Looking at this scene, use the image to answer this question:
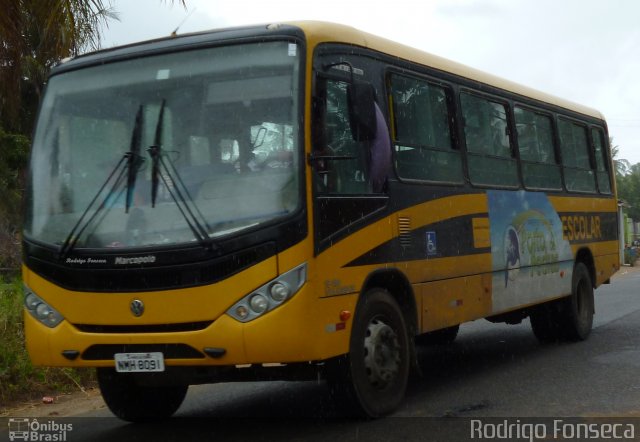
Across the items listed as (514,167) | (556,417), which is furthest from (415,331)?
(514,167)

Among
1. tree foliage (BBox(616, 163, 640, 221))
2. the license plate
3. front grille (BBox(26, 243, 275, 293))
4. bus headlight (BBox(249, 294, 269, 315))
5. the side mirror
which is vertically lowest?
the license plate

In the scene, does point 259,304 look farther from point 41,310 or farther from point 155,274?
point 41,310

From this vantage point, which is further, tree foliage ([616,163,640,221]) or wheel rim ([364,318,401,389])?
tree foliage ([616,163,640,221])

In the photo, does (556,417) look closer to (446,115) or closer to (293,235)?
(293,235)

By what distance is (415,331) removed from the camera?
802 centimetres

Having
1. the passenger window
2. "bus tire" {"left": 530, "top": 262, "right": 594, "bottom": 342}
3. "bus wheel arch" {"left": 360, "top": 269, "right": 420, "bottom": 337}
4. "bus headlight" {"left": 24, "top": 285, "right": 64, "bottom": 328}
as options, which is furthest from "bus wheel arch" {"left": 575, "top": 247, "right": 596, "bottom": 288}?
"bus headlight" {"left": 24, "top": 285, "right": 64, "bottom": 328}

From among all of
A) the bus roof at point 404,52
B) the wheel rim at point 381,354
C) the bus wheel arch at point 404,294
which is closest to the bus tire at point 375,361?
the wheel rim at point 381,354

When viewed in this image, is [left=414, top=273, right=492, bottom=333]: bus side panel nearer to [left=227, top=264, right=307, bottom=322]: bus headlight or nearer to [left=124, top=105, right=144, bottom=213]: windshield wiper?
[left=227, top=264, right=307, bottom=322]: bus headlight

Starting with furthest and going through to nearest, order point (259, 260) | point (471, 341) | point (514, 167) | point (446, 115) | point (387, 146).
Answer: point (471, 341) → point (514, 167) → point (446, 115) → point (387, 146) → point (259, 260)

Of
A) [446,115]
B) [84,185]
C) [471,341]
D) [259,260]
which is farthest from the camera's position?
[471,341]

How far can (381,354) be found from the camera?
748cm

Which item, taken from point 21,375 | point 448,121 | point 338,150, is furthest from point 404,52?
point 21,375

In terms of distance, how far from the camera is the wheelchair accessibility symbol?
837 centimetres

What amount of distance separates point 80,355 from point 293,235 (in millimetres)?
1746
